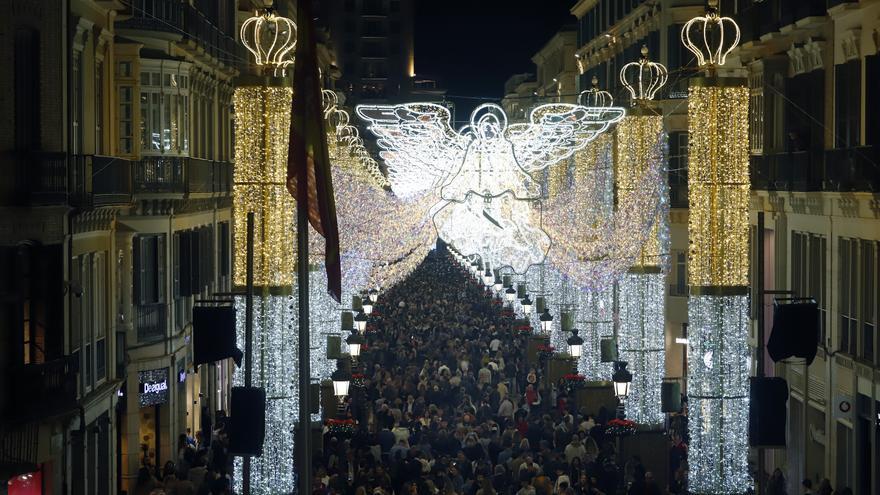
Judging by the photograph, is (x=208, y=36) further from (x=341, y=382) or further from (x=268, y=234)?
(x=268, y=234)

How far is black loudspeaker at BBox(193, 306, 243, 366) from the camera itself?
20.4 metres

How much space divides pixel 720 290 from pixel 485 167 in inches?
560

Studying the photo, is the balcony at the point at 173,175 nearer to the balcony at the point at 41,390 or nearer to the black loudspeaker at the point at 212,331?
the balcony at the point at 41,390

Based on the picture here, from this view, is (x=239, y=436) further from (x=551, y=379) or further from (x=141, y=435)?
(x=551, y=379)

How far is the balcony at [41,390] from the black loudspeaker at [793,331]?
9011 millimetres

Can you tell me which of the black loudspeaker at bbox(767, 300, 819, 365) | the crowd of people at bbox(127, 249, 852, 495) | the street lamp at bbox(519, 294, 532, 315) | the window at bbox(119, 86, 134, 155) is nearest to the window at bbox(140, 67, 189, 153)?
the window at bbox(119, 86, 134, 155)

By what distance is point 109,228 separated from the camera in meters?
27.7

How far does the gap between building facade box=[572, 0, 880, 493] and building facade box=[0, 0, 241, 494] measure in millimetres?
9197

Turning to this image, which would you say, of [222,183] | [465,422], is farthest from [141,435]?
[222,183]

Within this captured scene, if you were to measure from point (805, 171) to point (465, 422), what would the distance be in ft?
26.7

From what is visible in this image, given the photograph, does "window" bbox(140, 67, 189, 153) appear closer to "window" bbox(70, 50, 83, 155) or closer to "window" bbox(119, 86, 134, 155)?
"window" bbox(119, 86, 134, 155)

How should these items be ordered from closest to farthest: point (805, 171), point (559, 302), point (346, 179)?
point (805, 171) → point (346, 179) → point (559, 302)

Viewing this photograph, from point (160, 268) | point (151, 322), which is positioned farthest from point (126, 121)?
point (151, 322)

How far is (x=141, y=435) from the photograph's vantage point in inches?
1330
